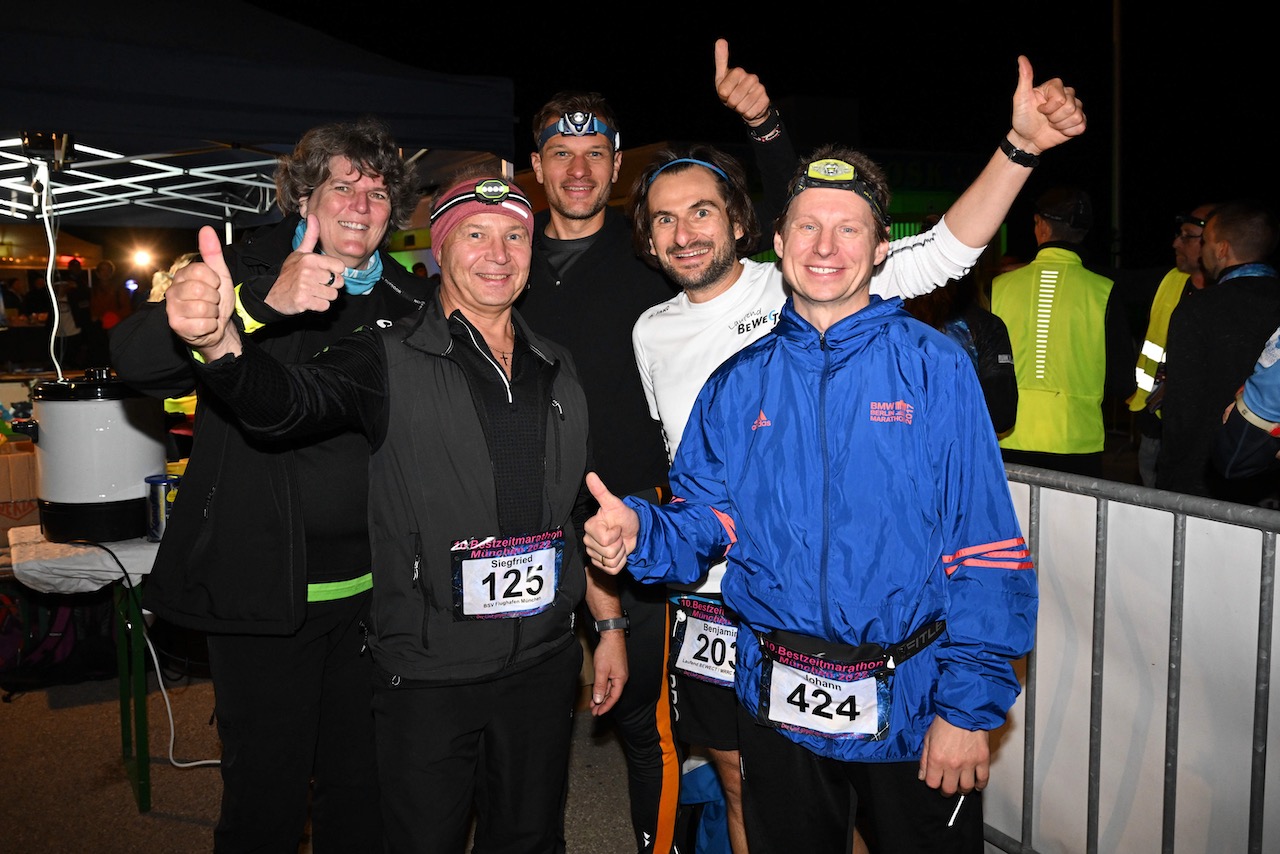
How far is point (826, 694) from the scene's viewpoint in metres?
2.06

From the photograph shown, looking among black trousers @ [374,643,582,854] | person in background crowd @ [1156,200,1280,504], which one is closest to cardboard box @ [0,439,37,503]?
black trousers @ [374,643,582,854]

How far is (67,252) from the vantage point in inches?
832

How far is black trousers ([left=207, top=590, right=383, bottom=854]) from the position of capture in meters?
2.56

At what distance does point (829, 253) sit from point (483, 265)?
941mm

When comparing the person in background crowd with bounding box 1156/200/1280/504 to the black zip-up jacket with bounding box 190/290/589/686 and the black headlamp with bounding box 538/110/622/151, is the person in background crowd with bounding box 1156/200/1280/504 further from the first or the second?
the black zip-up jacket with bounding box 190/290/589/686

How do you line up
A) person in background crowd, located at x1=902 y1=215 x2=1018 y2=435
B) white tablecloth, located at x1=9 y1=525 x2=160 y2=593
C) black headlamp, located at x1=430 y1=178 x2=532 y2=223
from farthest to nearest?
person in background crowd, located at x1=902 y1=215 x2=1018 y2=435 < white tablecloth, located at x1=9 y1=525 x2=160 y2=593 < black headlamp, located at x1=430 y1=178 x2=532 y2=223

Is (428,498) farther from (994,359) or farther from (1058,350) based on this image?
(1058,350)

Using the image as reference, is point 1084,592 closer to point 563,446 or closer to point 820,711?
point 820,711

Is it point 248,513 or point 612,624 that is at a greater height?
point 248,513

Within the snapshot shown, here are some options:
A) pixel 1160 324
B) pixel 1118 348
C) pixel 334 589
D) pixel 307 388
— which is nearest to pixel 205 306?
pixel 307 388

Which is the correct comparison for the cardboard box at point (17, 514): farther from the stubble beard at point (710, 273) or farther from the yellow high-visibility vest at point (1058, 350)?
the yellow high-visibility vest at point (1058, 350)

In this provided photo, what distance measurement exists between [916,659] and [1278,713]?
102 cm

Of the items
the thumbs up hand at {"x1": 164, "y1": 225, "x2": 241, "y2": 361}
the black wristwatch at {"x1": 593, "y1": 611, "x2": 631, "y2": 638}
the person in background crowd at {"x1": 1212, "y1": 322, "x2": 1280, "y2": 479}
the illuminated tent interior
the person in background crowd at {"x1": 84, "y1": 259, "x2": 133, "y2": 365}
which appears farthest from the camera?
the person in background crowd at {"x1": 84, "y1": 259, "x2": 133, "y2": 365}

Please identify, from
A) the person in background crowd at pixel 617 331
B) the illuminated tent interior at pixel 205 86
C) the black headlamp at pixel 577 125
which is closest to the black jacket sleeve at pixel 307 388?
the person in background crowd at pixel 617 331
